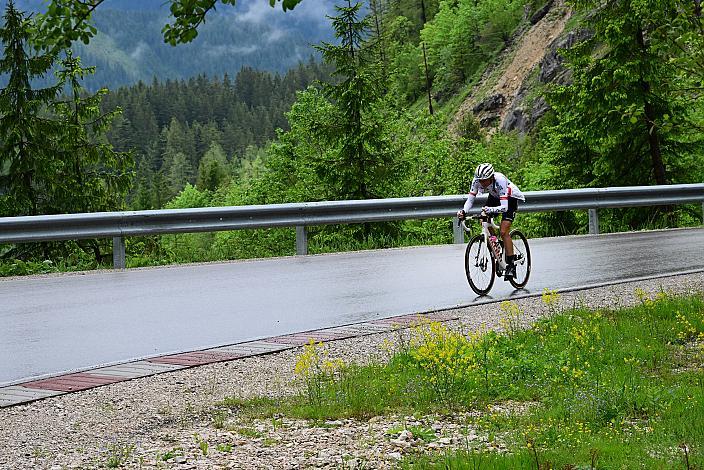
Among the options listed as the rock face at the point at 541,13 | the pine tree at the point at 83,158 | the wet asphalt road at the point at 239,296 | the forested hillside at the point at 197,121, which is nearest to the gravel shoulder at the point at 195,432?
the wet asphalt road at the point at 239,296

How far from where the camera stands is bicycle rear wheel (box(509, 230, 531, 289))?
12.1 metres

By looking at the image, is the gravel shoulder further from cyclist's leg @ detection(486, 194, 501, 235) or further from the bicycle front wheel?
cyclist's leg @ detection(486, 194, 501, 235)

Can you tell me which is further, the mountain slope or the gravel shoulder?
the mountain slope

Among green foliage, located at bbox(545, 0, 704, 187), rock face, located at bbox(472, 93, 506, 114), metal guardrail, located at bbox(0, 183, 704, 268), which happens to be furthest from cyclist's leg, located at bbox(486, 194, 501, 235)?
rock face, located at bbox(472, 93, 506, 114)

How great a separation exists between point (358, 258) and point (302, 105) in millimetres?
32941

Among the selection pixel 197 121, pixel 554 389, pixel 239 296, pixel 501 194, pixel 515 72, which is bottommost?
pixel 554 389

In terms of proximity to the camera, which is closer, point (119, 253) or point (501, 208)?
point (501, 208)

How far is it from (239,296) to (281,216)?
16.1 feet

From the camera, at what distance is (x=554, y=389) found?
259 inches

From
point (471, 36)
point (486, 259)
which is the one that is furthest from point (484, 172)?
point (471, 36)

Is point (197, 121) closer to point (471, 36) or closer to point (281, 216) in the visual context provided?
point (471, 36)

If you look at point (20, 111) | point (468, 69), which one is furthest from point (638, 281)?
point (468, 69)

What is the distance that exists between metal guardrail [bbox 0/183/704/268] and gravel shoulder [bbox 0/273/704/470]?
23.2 feet

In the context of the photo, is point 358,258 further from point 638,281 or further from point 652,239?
point 652,239
